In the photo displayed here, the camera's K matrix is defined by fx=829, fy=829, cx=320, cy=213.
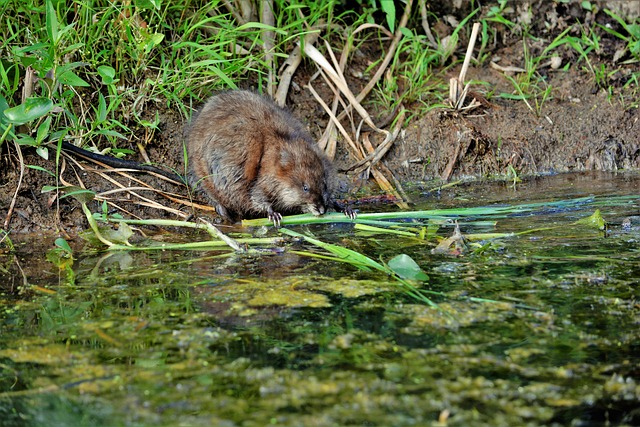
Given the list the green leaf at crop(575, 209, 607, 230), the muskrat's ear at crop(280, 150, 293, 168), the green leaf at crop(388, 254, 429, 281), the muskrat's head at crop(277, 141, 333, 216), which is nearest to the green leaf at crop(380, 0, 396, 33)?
the muskrat's head at crop(277, 141, 333, 216)

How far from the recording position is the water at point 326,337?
2.37 metres

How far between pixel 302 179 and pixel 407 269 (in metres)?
1.72

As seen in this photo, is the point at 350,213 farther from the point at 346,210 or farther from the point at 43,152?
the point at 43,152

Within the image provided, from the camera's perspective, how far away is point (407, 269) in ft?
11.6

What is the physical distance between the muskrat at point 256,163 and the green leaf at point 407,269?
5.04 feet

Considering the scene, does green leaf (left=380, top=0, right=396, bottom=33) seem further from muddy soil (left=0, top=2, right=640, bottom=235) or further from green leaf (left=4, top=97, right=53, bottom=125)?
green leaf (left=4, top=97, right=53, bottom=125)

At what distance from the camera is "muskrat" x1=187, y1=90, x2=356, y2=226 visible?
17.0ft

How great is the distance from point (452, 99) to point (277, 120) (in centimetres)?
167

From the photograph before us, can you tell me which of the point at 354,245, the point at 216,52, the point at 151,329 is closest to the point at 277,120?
the point at 216,52

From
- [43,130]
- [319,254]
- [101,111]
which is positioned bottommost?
[319,254]

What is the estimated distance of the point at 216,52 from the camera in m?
5.86

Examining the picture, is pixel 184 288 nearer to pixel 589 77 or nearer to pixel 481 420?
pixel 481 420

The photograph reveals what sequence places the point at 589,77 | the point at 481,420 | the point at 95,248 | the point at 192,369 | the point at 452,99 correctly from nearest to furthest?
1. the point at 481,420
2. the point at 192,369
3. the point at 95,248
4. the point at 452,99
5. the point at 589,77

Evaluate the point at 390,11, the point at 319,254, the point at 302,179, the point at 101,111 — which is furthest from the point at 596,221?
the point at 101,111
